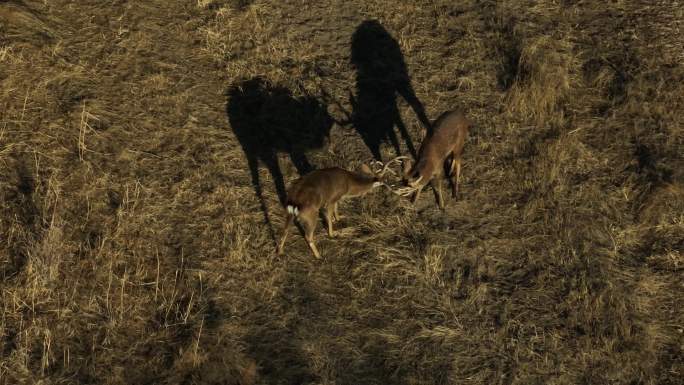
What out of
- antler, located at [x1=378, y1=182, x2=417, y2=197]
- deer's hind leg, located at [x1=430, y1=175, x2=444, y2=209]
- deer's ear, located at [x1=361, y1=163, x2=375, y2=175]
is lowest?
deer's hind leg, located at [x1=430, y1=175, x2=444, y2=209]

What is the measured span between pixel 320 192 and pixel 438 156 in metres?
1.67

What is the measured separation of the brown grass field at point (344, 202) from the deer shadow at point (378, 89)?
0.13 feet

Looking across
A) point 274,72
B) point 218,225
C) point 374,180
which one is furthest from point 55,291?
point 274,72

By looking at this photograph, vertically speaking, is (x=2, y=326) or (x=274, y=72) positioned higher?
(x=274, y=72)

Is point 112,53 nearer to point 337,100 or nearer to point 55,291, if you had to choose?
point 337,100

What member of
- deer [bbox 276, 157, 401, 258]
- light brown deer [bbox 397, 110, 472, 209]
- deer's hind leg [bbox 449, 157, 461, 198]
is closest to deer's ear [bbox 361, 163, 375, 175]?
deer [bbox 276, 157, 401, 258]

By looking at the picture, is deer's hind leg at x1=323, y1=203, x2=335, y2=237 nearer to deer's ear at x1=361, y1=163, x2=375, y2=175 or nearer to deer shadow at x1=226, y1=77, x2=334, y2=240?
deer's ear at x1=361, y1=163, x2=375, y2=175

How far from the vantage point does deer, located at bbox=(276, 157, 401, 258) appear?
7443mm

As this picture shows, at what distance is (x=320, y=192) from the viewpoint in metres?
7.56

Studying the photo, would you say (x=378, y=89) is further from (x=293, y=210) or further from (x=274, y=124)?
(x=293, y=210)

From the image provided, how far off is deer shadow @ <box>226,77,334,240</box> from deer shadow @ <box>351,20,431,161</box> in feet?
1.92

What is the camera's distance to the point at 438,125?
27.9ft

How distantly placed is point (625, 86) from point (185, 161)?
22.2 ft

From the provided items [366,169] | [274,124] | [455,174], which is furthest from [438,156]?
[274,124]
